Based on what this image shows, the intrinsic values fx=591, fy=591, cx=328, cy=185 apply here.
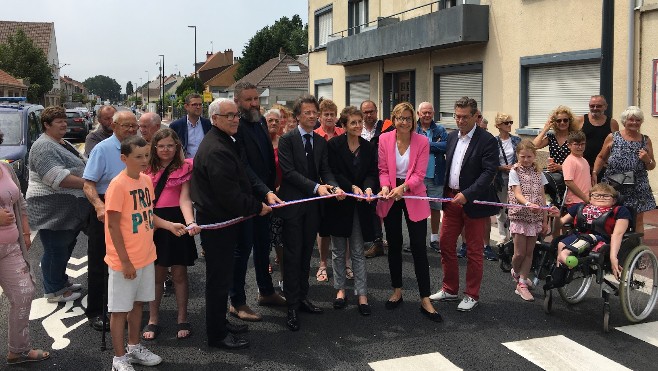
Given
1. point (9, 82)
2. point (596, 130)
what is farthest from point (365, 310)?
point (9, 82)

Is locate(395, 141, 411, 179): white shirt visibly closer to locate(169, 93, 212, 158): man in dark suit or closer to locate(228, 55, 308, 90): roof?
locate(169, 93, 212, 158): man in dark suit

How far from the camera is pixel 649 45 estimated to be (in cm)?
1094

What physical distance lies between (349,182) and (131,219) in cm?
219

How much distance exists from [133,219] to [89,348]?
1354 millimetres

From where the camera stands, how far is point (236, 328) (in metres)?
5.16

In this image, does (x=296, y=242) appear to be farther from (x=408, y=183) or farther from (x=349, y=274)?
(x=349, y=274)

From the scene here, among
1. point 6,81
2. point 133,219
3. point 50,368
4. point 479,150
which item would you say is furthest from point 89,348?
point 6,81

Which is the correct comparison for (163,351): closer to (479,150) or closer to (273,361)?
(273,361)

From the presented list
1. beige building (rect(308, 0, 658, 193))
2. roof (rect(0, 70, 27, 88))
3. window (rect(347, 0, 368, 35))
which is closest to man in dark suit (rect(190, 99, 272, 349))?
beige building (rect(308, 0, 658, 193))

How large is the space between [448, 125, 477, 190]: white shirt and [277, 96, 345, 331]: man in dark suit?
1.18 m

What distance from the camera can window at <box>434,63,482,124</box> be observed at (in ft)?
53.4

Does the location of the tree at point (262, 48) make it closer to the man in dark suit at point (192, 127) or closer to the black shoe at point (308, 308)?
the man in dark suit at point (192, 127)

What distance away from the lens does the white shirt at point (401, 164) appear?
566 cm

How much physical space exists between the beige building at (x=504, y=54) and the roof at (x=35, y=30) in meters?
54.8
